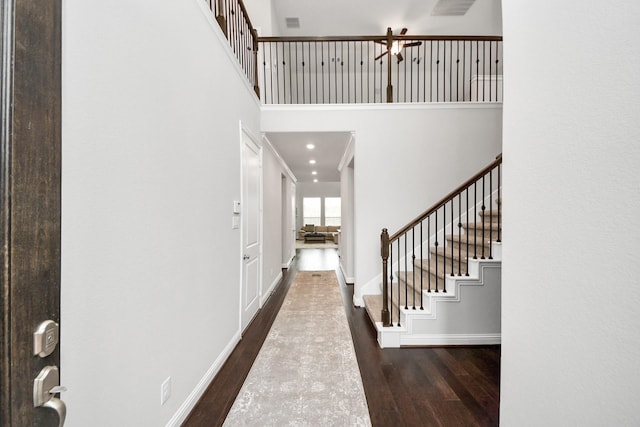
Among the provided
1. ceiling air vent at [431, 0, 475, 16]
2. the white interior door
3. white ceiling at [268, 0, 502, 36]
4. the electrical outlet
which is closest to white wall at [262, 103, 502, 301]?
the white interior door

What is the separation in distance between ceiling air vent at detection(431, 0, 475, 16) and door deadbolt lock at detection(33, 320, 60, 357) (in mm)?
7159

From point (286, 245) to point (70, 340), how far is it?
6295mm

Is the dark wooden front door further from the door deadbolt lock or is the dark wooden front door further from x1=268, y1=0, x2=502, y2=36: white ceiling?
x1=268, y1=0, x2=502, y2=36: white ceiling

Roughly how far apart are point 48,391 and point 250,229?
114 inches

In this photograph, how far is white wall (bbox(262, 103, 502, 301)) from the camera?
13.2ft

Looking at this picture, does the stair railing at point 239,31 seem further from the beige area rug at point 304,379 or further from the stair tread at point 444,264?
the stair tread at point 444,264

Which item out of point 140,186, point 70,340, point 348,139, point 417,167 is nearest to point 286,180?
point 348,139

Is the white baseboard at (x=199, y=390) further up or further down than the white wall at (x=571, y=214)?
further down

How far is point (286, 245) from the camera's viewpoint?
23.9 feet

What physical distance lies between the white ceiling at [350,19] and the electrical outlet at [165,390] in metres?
3.59

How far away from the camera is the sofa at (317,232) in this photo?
13.6 m

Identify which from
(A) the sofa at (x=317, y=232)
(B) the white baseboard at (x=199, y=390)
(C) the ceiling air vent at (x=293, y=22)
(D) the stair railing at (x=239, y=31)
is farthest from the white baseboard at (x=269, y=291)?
(A) the sofa at (x=317, y=232)

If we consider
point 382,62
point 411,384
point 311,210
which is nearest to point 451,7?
point 382,62

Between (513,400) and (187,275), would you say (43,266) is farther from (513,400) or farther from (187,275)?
(513,400)
